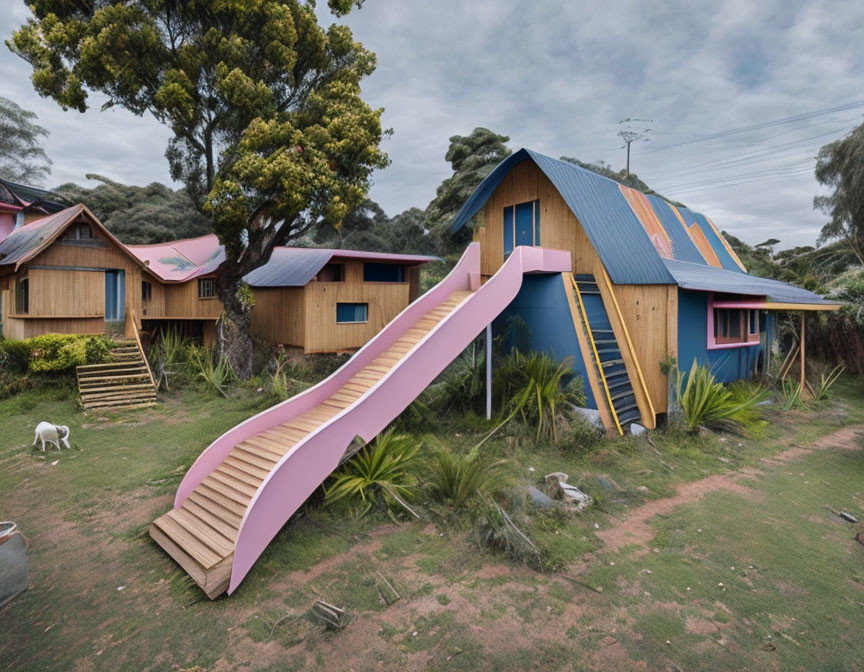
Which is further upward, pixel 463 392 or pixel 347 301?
pixel 347 301

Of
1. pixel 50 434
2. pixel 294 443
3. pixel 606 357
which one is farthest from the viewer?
pixel 606 357

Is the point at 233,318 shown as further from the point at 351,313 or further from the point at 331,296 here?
the point at 351,313

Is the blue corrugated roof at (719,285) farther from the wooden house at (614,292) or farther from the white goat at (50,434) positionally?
the white goat at (50,434)

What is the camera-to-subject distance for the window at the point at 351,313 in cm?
1658

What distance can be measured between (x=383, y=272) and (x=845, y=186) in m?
22.5

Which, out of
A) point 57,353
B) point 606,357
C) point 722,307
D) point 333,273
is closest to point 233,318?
point 333,273

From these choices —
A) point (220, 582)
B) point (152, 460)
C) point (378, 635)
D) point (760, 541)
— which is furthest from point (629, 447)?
point (152, 460)

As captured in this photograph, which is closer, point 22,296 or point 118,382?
point 118,382

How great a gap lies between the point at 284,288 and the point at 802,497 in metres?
15.2

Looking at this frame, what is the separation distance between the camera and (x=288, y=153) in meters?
12.9

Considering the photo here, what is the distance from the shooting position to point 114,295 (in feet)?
51.3

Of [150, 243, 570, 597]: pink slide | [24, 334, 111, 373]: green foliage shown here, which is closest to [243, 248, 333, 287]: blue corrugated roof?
[24, 334, 111, 373]: green foliage

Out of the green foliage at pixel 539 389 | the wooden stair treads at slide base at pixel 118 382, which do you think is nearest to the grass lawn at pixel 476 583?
the green foliage at pixel 539 389

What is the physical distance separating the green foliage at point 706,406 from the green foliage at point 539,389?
225 centimetres
